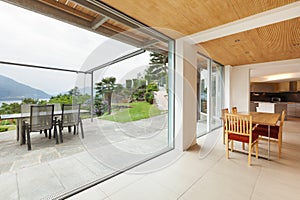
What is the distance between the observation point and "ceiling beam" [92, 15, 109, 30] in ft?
7.33

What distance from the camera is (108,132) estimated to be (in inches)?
134

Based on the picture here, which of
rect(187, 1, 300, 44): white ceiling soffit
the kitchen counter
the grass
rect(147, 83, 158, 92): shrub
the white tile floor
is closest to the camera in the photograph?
the white tile floor

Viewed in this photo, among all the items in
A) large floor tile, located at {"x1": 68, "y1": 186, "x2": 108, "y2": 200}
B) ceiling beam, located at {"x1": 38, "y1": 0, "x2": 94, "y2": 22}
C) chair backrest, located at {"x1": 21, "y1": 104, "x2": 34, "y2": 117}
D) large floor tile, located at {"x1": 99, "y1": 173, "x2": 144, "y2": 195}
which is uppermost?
ceiling beam, located at {"x1": 38, "y1": 0, "x2": 94, "y2": 22}

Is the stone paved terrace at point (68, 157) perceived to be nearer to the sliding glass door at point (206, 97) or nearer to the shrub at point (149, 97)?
the shrub at point (149, 97)

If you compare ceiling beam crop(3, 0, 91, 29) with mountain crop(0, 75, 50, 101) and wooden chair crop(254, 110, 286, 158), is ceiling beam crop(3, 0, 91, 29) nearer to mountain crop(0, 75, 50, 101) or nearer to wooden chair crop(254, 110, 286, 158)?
mountain crop(0, 75, 50, 101)

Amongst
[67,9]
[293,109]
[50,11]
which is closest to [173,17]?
[67,9]

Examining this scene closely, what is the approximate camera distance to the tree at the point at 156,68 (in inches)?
138

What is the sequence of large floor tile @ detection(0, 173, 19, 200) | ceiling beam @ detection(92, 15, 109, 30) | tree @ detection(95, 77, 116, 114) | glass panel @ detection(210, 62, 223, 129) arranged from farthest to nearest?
glass panel @ detection(210, 62, 223, 129) < tree @ detection(95, 77, 116, 114) < ceiling beam @ detection(92, 15, 109, 30) < large floor tile @ detection(0, 173, 19, 200)

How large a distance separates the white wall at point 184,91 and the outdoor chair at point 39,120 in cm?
235

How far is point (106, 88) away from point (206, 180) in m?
2.36

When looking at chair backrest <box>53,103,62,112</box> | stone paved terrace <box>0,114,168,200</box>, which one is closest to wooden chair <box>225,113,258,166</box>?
stone paved terrace <box>0,114,168,200</box>

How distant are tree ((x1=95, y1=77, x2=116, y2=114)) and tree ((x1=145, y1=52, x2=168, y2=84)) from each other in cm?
90

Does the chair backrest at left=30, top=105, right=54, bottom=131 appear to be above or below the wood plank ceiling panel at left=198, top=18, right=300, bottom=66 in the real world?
below

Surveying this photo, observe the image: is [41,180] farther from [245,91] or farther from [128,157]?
[245,91]
